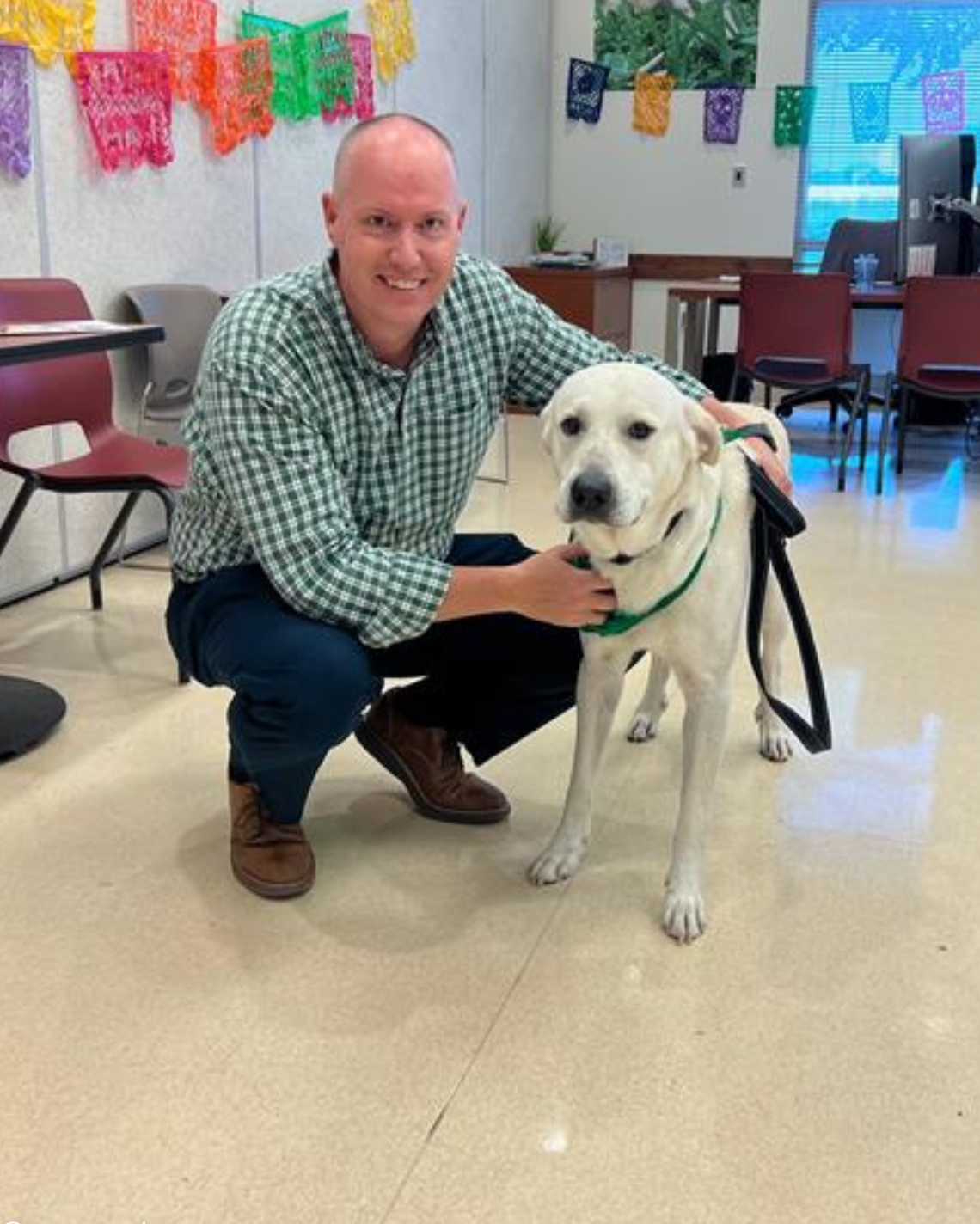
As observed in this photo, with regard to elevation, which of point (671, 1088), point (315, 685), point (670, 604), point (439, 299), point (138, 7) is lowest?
point (671, 1088)

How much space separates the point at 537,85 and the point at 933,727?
241 inches

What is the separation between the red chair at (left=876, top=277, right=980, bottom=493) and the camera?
16.0ft

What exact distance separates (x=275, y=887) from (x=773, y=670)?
107cm

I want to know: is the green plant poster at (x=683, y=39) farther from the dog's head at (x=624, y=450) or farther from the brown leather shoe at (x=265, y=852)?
the brown leather shoe at (x=265, y=852)

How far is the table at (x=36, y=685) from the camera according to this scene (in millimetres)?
2150

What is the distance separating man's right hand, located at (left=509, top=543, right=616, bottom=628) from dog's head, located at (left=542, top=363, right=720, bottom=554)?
0.19ft

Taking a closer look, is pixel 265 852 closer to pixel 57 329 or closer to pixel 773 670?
pixel 773 670

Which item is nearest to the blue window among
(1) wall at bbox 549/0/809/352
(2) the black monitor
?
(1) wall at bbox 549/0/809/352

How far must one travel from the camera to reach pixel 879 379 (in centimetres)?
611

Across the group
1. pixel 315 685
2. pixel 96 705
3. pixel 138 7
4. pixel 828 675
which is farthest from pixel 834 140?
pixel 315 685

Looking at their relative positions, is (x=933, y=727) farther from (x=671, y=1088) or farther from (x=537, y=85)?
(x=537, y=85)

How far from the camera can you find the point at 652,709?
2.47 meters

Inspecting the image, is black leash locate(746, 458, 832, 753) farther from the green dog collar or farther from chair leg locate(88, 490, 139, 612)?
chair leg locate(88, 490, 139, 612)

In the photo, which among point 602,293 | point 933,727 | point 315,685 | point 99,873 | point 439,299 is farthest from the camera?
point 602,293
